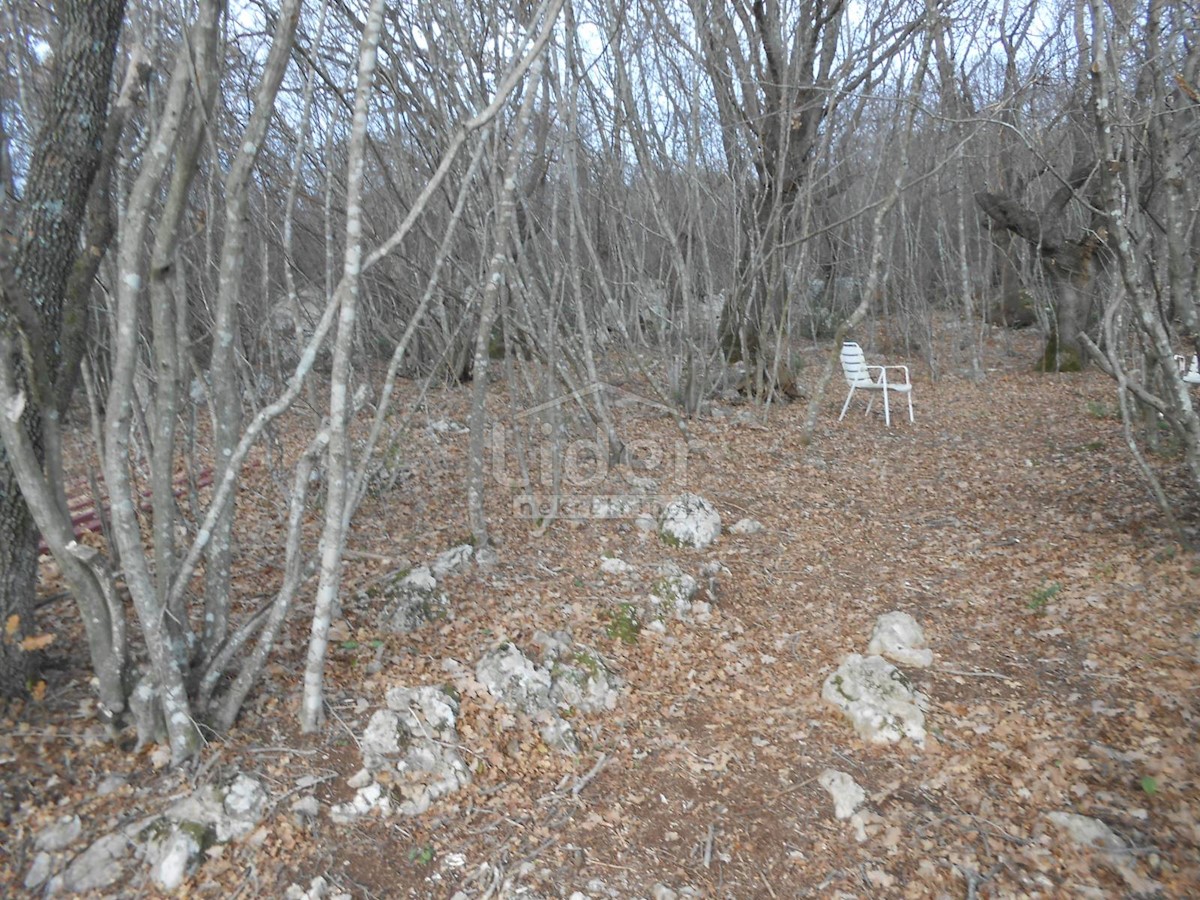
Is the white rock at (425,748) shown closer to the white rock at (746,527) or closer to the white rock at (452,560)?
the white rock at (452,560)

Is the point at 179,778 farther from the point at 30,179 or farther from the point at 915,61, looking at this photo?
the point at 915,61

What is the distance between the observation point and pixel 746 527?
5328 millimetres

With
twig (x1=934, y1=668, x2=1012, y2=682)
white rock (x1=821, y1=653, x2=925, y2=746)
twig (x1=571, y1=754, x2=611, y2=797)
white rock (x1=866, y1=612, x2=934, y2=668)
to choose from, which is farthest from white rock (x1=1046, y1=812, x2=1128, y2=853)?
twig (x1=571, y1=754, x2=611, y2=797)

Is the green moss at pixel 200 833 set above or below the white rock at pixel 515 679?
below

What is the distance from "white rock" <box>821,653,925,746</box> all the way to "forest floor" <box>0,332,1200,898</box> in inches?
2.8

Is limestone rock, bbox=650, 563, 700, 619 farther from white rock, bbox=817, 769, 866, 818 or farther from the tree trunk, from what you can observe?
the tree trunk

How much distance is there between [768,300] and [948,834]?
657cm

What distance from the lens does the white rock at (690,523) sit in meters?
5.04

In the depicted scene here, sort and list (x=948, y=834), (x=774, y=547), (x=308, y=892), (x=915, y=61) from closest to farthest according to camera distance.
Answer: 1. (x=308, y=892)
2. (x=948, y=834)
3. (x=774, y=547)
4. (x=915, y=61)

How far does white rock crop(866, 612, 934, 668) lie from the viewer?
11.7 feet

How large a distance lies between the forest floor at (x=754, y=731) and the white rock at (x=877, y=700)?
0.07 metres

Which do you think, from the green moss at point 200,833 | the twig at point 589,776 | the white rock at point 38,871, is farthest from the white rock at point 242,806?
the twig at point 589,776

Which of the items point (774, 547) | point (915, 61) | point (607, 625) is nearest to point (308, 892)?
point (607, 625)

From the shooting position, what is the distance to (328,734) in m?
2.89
